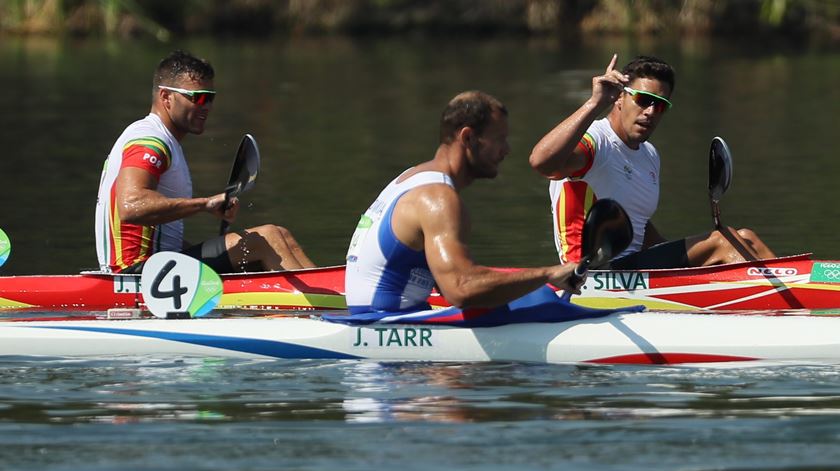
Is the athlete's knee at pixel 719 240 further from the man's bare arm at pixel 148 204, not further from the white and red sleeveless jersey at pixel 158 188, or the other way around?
the white and red sleeveless jersey at pixel 158 188

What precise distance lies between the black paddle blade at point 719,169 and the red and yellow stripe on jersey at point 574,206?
127 cm

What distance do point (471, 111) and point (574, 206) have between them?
278 centimetres

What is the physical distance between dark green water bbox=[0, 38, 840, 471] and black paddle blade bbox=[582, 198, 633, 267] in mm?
680

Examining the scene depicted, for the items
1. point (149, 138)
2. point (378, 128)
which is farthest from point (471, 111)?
point (378, 128)

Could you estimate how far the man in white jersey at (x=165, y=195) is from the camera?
11.3m

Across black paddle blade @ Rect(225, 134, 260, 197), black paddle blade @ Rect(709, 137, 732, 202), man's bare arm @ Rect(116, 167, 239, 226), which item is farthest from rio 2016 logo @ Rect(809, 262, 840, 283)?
man's bare arm @ Rect(116, 167, 239, 226)

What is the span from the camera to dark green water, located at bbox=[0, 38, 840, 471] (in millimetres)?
8094

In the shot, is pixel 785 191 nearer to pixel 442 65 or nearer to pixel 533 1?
pixel 442 65

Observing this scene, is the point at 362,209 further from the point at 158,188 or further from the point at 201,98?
the point at 158,188

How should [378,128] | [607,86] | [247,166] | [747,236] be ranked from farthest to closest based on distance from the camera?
1. [378,128]
2. [747,236]
3. [247,166]
4. [607,86]

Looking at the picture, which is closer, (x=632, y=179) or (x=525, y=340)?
(x=525, y=340)

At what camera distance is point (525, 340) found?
9.77 metres

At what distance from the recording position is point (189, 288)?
10.3 m

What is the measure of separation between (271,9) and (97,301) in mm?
40320
